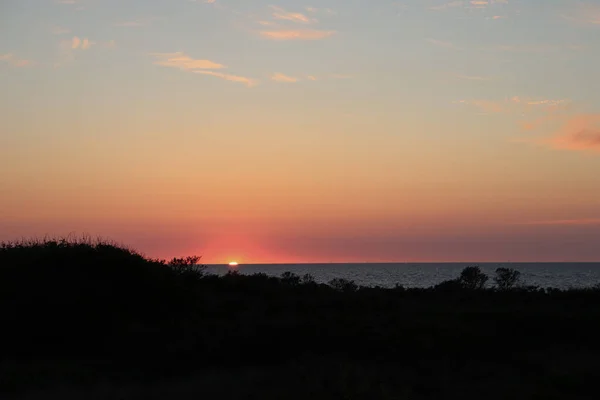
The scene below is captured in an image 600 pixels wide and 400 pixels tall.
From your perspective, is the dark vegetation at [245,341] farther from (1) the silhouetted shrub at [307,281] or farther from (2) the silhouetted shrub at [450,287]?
(2) the silhouetted shrub at [450,287]

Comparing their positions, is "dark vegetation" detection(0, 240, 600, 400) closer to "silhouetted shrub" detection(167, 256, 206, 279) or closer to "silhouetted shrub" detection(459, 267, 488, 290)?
"silhouetted shrub" detection(167, 256, 206, 279)

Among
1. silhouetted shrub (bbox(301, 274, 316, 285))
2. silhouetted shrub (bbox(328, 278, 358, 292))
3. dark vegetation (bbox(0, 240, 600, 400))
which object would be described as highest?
silhouetted shrub (bbox(301, 274, 316, 285))

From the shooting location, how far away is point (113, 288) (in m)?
23.0

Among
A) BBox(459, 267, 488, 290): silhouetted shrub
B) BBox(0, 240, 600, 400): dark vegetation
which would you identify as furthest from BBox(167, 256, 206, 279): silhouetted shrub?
BBox(459, 267, 488, 290): silhouetted shrub

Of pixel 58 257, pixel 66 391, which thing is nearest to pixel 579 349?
pixel 66 391

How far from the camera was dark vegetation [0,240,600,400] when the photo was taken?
14617 mm

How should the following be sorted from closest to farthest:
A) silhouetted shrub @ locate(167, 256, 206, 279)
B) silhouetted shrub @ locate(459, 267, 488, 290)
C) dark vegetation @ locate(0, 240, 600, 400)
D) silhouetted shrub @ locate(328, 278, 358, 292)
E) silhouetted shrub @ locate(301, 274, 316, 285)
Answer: dark vegetation @ locate(0, 240, 600, 400) < silhouetted shrub @ locate(167, 256, 206, 279) < silhouetted shrub @ locate(328, 278, 358, 292) < silhouetted shrub @ locate(301, 274, 316, 285) < silhouetted shrub @ locate(459, 267, 488, 290)

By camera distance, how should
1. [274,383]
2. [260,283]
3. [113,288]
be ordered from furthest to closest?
[260,283], [113,288], [274,383]

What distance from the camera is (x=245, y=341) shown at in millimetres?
19734

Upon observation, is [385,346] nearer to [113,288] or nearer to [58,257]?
[113,288]

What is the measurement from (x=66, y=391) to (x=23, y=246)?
13696 mm

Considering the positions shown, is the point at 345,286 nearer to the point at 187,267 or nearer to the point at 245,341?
the point at 187,267

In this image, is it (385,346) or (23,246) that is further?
(23,246)

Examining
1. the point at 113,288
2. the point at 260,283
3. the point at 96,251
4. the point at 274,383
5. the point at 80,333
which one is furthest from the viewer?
the point at 260,283
